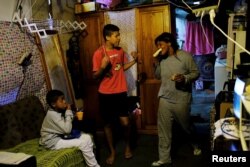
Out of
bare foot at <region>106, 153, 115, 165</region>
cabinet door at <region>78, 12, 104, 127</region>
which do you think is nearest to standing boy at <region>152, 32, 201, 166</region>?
bare foot at <region>106, 153, 115, 165</region>

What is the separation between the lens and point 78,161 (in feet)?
9.10

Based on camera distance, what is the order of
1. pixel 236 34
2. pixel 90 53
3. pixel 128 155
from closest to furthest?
pixel 236 34, pixel 128 155, pixel 90 53

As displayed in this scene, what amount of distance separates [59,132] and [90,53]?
1.57 m

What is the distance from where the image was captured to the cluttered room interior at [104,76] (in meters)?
2.60

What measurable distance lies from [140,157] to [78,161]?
0.81 meters

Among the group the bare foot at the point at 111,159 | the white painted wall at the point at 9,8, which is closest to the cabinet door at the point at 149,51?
the bare foot at the point at 111,159

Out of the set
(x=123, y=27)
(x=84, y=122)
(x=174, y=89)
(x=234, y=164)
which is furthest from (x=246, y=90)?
(x=123, y=27)

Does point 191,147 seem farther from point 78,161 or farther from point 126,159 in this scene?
point 78,161

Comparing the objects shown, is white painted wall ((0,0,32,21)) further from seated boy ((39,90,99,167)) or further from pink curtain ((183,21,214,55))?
pink curtain ((183,21,214,55))

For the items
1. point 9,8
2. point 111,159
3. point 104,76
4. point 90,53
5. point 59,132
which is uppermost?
point 9,8

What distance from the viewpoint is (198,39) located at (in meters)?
6.52

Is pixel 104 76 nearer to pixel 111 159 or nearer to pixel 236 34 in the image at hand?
pixel 111 159

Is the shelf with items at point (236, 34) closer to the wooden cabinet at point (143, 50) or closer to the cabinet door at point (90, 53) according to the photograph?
the wooden cabinet at point (143, 50)

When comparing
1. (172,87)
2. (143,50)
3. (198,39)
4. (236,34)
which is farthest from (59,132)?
(198,39)
